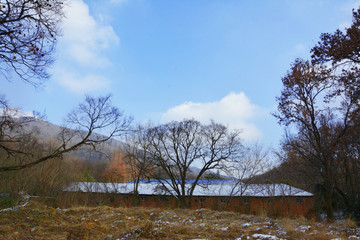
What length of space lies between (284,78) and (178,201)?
18153 millimetres

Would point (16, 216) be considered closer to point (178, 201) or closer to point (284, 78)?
point (284, 78)

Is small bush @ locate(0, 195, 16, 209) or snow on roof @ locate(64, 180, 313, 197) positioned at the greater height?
snow on roof @ locate(64, 180, 313, 197)

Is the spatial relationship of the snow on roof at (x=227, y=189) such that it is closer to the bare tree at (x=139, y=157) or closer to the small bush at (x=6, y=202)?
the bare tree at (x=139, y=157)

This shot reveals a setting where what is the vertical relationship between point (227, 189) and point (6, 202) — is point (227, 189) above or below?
above

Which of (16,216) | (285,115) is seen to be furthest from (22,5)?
(285,115)

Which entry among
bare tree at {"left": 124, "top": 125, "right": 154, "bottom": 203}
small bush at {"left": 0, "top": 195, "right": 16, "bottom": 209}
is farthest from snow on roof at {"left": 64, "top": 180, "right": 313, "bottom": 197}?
small bush at {"left": 0, "top": 195, "right": 16, "bottom": 209}

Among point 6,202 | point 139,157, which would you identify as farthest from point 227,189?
point 6,202

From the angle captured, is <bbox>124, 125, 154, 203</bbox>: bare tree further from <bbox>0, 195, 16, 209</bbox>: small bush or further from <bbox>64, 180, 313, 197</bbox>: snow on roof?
<bbox>0, 195, 16, 209</bbox>: small bush

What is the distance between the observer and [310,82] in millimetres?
13383

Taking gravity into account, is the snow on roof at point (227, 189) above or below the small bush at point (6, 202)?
above

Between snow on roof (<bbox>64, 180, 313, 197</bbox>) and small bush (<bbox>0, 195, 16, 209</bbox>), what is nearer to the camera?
small bush (<bbox>0, 195, 16, 209</bbox>)

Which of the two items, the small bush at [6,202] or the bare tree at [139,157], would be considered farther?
the bare tree at [139,157]

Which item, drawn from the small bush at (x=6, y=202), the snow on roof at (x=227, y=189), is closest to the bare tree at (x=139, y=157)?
the snow on roof at (x=227, y=189)

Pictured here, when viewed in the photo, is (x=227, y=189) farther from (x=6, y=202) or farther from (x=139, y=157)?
(x=6, y=202)
